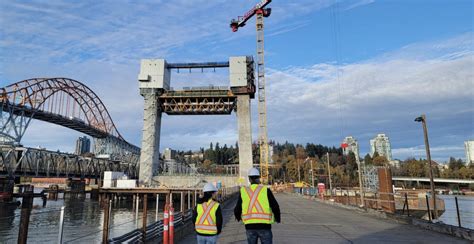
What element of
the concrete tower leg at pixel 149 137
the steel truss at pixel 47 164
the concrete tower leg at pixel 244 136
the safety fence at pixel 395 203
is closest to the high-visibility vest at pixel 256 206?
the safety fence at pixel 395 203

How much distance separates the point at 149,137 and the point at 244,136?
16.9 m

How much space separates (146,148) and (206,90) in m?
15.1

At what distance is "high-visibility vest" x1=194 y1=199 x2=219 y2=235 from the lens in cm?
584

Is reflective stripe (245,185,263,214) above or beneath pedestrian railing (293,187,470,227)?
above

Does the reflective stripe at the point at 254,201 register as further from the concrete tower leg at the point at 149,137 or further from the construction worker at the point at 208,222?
the concrete tower leg at the point at 149,137

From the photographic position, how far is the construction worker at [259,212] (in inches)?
224

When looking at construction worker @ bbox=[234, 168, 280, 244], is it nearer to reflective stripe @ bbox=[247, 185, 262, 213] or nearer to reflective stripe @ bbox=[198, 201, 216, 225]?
reflective stripe @ bbox=[247, 185, 262, 213]

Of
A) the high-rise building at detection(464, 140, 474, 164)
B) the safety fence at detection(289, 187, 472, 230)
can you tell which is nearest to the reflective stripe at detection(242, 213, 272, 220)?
the safety fence at detection(289, 187, 472, 230)

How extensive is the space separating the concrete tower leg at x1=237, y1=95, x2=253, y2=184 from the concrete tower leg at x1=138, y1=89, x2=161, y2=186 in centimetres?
1505

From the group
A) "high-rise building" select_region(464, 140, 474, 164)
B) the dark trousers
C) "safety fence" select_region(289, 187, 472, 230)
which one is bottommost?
"safety fence" select_region(289, 187, 472, 230)

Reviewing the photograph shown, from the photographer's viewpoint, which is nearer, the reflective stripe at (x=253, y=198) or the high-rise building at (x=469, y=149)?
the reflective stripe at (x=253, y=198)

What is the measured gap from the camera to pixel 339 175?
133 meters

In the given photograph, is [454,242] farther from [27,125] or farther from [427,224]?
[27,125]

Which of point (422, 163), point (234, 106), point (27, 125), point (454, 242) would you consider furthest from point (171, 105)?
point (422, 163)
